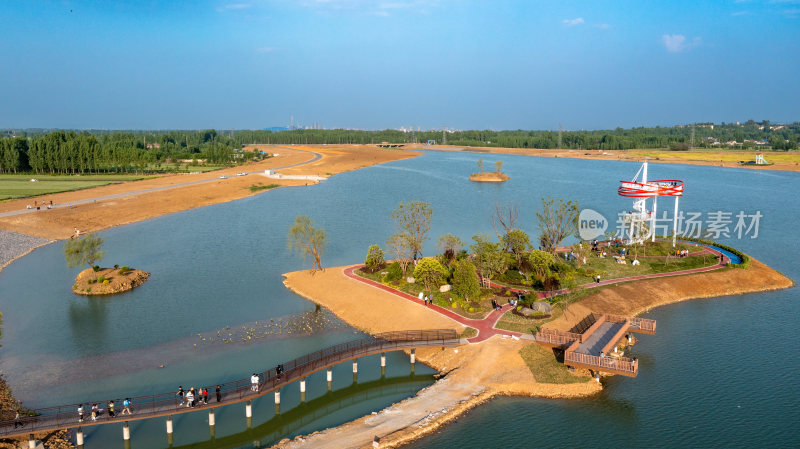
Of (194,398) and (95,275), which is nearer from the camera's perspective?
(194,398)

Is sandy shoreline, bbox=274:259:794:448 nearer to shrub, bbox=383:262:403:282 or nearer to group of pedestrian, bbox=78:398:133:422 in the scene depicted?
shrub, bbox=383:262:403:282

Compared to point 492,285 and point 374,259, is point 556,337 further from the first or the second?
point 374,259

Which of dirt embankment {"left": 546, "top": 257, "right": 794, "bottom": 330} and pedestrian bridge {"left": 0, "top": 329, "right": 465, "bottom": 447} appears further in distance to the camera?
dirt embankment {"left": 546, "top": 257, "right": 794, "bottom": 330}

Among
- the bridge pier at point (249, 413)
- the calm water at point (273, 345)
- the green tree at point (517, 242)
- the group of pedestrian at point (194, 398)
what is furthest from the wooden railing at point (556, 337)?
the group of pedestrian at point (194, 398)

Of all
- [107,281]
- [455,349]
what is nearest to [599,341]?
[455,349]

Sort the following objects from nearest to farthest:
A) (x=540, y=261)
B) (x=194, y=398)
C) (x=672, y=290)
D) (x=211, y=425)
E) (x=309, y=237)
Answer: (x=194, y=398) < (x=211, y=425) < (x=540, y=261) < (x=672, y=290) < (x=309, y=237)

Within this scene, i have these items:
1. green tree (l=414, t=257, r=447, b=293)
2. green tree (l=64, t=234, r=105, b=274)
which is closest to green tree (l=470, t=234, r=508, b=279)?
green tree (l=414, t=257, r=447, b=293)

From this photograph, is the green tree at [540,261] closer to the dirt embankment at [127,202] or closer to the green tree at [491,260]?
the green tree at [491,260]
